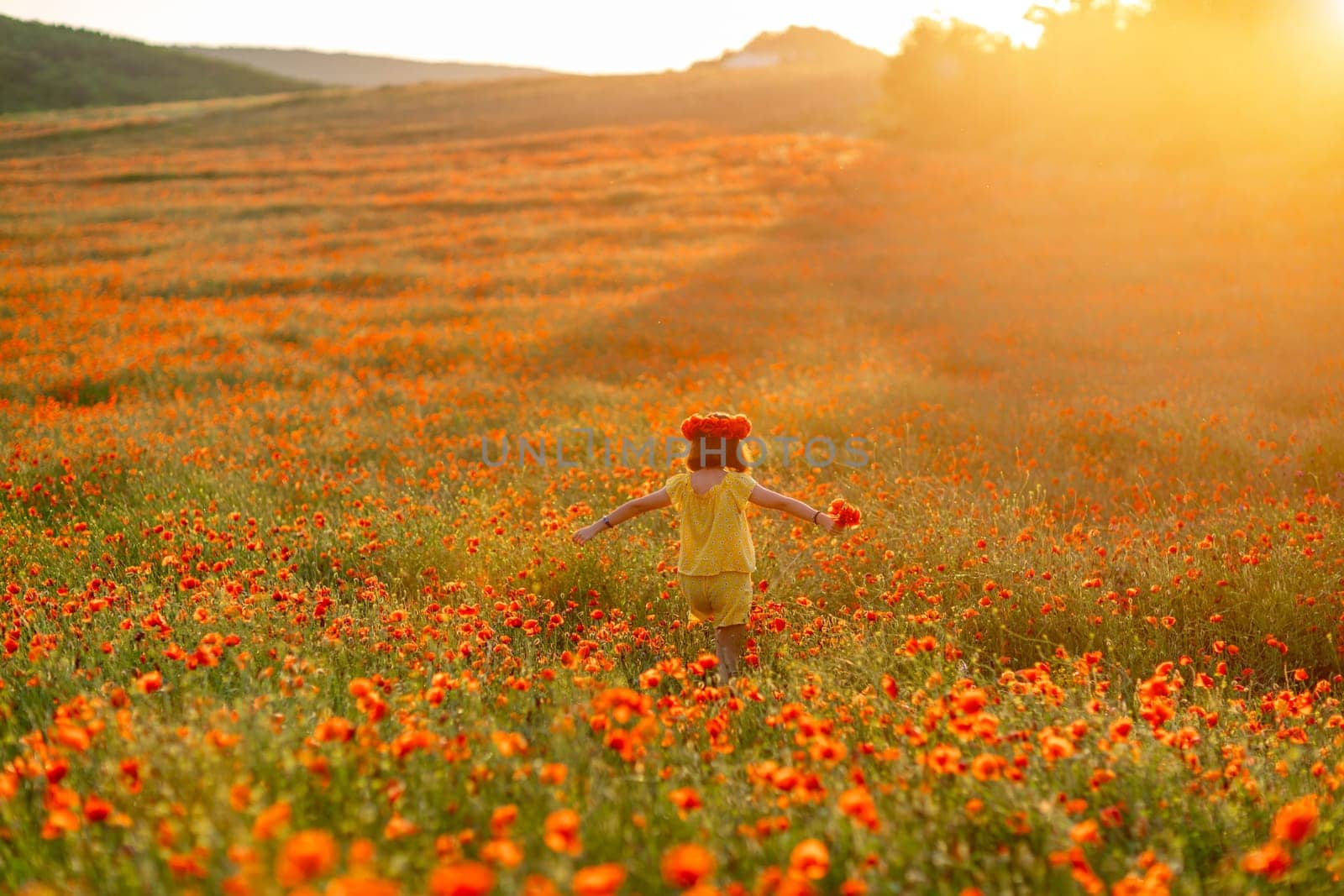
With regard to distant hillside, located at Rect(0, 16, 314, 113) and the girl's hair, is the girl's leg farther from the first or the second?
distant hillside, located at Rect(0, 16, 314, 113)

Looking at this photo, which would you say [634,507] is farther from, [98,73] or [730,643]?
[98,73]

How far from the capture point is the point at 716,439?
171 inches

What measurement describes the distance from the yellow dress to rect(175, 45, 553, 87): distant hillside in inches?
6634

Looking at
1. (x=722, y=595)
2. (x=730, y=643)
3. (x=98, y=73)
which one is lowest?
(x=730, y=643)

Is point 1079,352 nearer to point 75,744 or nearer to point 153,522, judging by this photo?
point 153,522

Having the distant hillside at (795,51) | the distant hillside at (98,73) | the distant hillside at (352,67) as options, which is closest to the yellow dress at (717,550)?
the distant hillside at (98,73)

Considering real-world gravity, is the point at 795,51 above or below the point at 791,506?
above

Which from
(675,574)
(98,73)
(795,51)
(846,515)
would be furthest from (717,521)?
(795,51)

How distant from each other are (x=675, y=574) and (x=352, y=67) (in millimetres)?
196588

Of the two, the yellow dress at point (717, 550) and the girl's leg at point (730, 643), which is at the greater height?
the yellow dress at point (717, 550)

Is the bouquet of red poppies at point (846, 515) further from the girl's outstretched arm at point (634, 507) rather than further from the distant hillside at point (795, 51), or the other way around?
the distant hillside at point (795, 51)

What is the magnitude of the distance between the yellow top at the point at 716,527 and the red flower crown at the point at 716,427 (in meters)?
0.19

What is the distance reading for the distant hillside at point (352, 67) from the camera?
163 meters

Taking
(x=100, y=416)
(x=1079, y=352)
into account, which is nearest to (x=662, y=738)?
(x=100, y=416)
